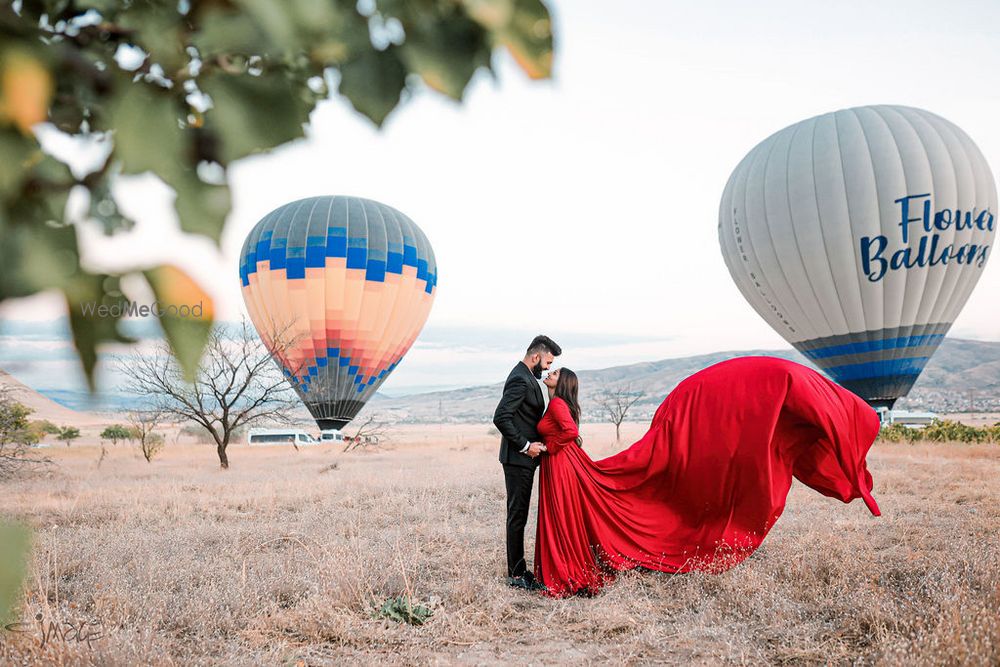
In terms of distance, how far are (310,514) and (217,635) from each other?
4.95 m

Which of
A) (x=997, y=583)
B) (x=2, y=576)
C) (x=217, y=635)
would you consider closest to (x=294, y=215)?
(x=217, y=635)

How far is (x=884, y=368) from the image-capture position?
22.2 m

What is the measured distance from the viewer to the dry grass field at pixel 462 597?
13.6ft

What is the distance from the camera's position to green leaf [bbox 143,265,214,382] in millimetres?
591

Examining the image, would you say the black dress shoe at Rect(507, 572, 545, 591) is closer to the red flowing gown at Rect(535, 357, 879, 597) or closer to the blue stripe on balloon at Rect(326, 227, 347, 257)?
the red flowing gown at Rect(535, 357, 879, 597)

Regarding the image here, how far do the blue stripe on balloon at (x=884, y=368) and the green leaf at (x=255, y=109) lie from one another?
24.6 metres

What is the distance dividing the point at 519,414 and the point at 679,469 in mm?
1454

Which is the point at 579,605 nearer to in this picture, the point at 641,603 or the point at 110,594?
the point at 641,603

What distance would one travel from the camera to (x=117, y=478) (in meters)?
15.5

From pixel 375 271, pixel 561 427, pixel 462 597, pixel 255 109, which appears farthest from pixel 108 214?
pixel 375 271

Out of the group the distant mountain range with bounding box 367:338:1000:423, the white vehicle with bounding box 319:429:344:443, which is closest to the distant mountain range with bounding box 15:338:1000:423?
the distant mountain range with bounding box 367:338:1000:423

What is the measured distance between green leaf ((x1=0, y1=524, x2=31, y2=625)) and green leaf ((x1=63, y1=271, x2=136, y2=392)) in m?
0.19

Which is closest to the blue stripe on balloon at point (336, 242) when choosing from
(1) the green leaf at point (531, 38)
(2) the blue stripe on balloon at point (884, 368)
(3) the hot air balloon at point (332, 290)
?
(3) the hot air balloon at point (332, 290)

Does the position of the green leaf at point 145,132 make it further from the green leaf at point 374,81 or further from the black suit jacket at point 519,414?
the black suit jacket at point 519,414
